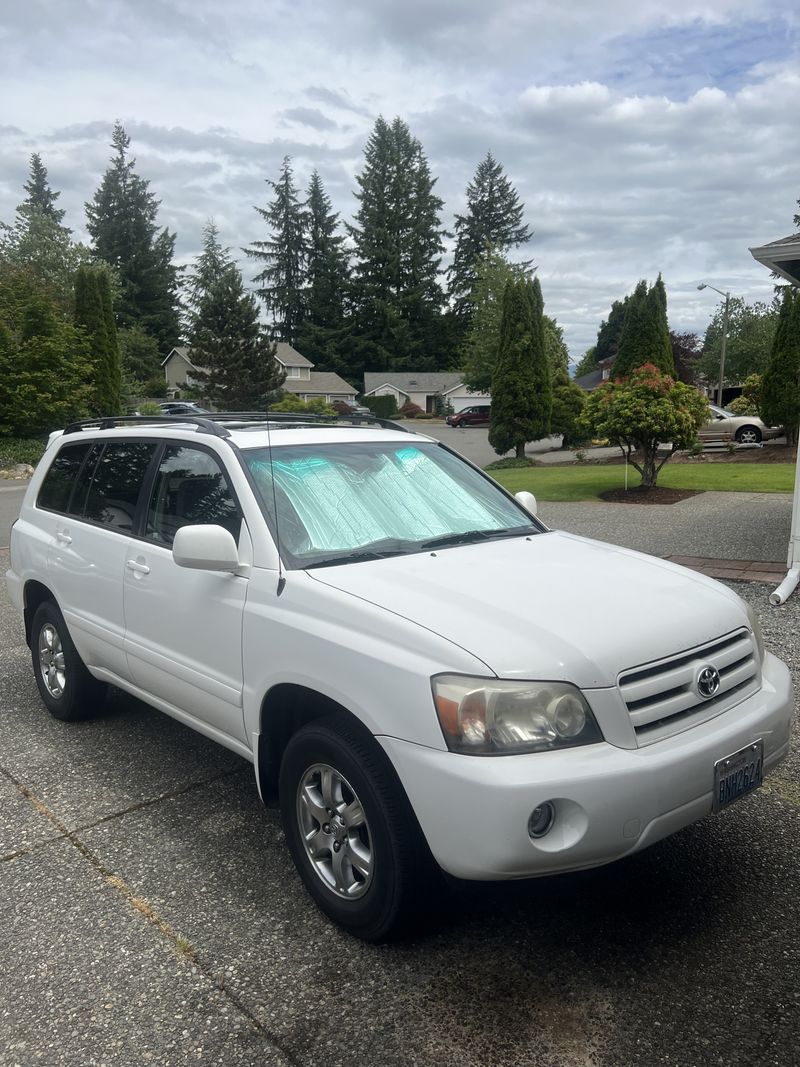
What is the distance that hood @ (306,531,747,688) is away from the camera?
8.64 ft

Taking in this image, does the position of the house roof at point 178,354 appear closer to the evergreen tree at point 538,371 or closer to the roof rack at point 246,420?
the evergreen tree at point 538,371

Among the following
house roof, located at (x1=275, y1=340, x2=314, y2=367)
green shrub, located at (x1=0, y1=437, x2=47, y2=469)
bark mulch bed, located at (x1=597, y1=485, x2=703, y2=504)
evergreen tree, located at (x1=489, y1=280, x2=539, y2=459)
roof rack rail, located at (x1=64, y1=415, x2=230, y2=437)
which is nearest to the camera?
roof rack rail, located at (x1=64, y1=415, x2=230, y2=437)

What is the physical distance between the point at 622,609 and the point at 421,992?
1.39 m

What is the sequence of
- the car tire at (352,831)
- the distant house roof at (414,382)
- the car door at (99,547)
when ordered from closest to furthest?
the car tire at (352,831) → the car door at (99,547) → the distant house roof at (414,382)

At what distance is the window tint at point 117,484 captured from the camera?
4.34 metres

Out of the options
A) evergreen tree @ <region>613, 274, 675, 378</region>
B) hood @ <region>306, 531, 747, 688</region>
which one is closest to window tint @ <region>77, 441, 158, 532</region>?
hood @ <region>306, 531, 747, 688</region>

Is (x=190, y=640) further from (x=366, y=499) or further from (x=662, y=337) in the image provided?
(x=662, y=337)

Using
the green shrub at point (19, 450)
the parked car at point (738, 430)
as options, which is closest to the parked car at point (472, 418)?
the parked car at point (738, 430)

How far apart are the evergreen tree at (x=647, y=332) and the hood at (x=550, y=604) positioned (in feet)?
70.0

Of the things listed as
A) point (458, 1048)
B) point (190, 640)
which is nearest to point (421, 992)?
point (458, 1048)

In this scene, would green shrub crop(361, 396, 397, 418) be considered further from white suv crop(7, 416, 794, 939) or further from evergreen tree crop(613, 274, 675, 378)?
white suv crop(7, 416, 794, 939)

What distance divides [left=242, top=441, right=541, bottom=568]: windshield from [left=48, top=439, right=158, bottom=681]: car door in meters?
0.97

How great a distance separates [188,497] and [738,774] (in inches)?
101

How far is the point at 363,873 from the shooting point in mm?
2852
